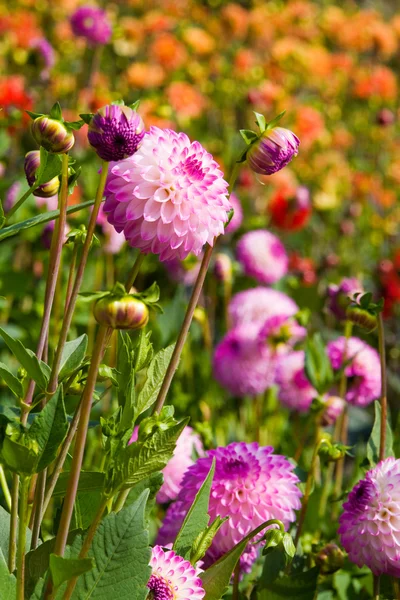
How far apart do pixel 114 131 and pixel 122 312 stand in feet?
0.40

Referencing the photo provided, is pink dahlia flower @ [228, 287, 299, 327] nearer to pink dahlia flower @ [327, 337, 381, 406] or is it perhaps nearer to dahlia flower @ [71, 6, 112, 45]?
pink dahlia flower @ [327, 337, 381, 406]

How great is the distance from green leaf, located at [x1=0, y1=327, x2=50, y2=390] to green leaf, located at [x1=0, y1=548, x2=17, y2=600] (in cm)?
13

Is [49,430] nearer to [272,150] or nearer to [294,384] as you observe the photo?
[272,150]

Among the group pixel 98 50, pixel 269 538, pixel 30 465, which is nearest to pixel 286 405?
pixel 269 538

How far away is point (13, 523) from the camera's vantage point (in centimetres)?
61

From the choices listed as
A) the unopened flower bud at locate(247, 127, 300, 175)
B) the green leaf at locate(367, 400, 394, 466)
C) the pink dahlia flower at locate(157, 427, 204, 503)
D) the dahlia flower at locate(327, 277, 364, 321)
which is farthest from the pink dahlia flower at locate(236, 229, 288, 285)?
the unopened flower bud at locate(247, 127, 300, 175)

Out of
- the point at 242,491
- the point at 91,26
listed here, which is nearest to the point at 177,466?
the point at 242,491

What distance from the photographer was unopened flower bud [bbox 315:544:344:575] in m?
0.81

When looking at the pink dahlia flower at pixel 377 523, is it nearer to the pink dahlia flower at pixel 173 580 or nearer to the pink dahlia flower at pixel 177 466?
the pink dahlia flower at pixel 173 580

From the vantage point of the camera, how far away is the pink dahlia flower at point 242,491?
30.5 inches

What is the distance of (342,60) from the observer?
11.4 ft

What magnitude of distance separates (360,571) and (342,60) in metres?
2.82

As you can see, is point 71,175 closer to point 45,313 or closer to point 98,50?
point 45,313

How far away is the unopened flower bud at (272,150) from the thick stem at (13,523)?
11.1 inches
